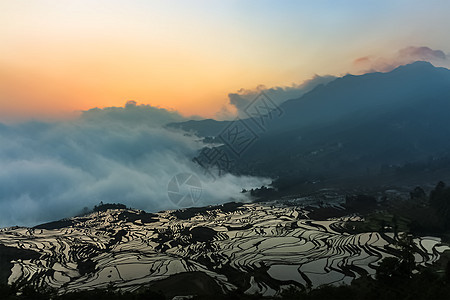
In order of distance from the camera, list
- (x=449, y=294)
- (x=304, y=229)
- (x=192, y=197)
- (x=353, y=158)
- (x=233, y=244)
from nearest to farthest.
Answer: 1. (x=449, y=294)
2. (x=233, y=244)
3. (x=304, y=229)
4. (x=192, y=197)
5. (x=353, y=158)

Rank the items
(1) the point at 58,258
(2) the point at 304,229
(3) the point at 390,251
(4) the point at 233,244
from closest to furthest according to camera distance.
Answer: (3) the point at 390,251 → (1) the point at 58,258 → (4) the point at 233,244 → (2) the point at 304,229

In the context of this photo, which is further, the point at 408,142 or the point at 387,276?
the point at 408,142

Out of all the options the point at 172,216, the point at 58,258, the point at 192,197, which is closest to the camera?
the point at 58,258

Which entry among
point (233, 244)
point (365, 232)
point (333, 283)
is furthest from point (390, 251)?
point (233, 244)

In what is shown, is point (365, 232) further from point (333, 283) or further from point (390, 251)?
point (333, 283)

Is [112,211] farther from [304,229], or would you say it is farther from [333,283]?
[333,283]

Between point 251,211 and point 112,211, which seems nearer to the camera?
point 251,211

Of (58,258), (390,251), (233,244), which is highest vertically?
(58,258)

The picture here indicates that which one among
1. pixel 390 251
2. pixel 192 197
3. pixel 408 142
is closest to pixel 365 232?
pixel 390 251

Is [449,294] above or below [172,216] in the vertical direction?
below
